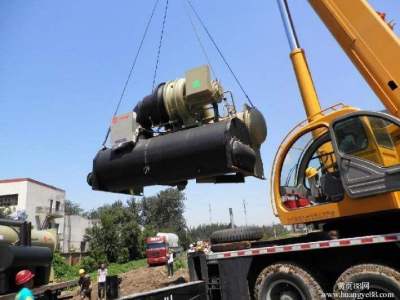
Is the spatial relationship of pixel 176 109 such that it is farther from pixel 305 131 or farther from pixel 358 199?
pixel 358 199

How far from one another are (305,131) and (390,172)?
170 cm

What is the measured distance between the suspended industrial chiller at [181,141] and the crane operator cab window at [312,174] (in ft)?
2.31

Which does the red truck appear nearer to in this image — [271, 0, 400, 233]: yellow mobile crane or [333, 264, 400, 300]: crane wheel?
[271, 0, 400, 233]: yellow mobile crane

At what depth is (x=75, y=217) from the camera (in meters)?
65.2

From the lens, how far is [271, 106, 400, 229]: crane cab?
611cm

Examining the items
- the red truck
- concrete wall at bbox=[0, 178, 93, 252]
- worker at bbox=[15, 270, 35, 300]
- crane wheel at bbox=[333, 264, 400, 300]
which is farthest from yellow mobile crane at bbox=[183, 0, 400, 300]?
concrete wall at bbox=[0, 178, 93, 252]

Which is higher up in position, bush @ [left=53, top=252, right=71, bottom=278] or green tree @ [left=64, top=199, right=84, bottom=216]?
green tree @ [left=64, top=199, right=84, bottom=216]

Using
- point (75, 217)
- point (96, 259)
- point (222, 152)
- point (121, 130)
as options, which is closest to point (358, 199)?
point (222, 152)

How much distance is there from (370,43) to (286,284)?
4018 millimetres

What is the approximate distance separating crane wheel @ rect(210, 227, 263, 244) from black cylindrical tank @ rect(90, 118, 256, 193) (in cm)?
124

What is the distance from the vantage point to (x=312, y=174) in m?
7.34

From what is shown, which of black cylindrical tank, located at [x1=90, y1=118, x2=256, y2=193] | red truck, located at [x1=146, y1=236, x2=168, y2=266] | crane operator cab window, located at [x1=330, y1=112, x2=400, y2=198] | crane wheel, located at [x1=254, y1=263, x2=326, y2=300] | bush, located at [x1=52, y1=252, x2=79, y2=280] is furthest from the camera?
bush, located at [x1=52, y1=252, x2=79, y2=280]

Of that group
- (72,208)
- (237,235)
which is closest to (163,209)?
(72,208)

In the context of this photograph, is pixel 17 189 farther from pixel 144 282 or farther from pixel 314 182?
pixel 314 182
